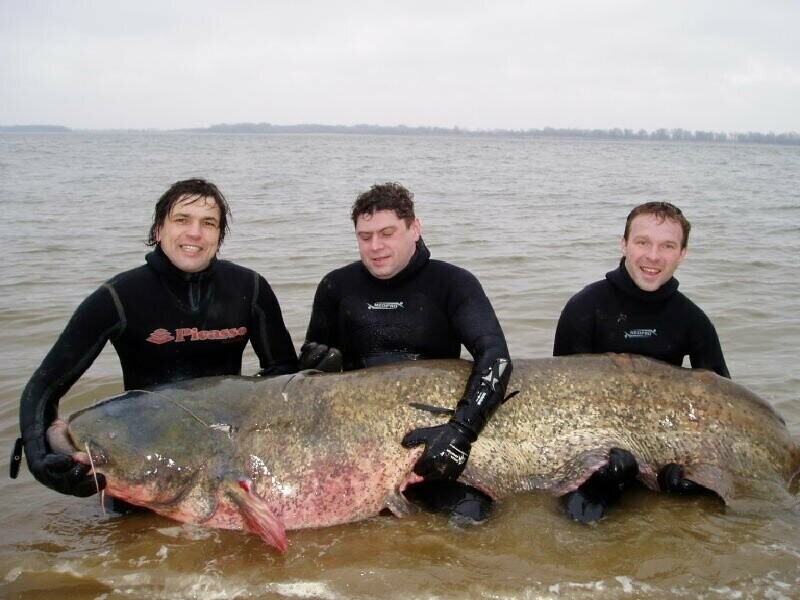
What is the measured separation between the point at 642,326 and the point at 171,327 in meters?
3.02

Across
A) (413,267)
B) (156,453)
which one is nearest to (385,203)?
(413,267)

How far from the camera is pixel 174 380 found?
4.48m

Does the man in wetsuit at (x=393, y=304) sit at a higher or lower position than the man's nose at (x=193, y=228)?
lower

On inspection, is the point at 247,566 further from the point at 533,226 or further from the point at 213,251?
the point at 533,226

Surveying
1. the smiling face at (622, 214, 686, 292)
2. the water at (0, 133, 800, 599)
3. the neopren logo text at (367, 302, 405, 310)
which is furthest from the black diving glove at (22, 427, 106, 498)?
the smiling face at (622, 214, 686, 292)

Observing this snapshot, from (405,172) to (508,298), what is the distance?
Result: 26705mm

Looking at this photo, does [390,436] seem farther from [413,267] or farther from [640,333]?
[640,333]

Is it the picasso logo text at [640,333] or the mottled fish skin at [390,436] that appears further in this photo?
the picasso logo text at [640,333]

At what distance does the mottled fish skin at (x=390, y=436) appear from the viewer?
12.2 ft

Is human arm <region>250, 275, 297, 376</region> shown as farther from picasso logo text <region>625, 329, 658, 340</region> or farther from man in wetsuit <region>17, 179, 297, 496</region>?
picasso logo text <region>625, 329, 658, 340</region>

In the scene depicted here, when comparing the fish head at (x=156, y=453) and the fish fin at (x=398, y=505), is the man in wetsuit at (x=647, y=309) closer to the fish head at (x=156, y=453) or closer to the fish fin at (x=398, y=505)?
the fish fin at (x=398, y=505)

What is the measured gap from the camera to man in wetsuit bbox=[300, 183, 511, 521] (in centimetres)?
447

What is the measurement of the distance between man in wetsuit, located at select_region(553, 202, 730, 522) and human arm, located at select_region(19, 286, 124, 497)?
2927 millimetres

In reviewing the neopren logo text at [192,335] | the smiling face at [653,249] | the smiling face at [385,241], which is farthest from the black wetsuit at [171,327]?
the smiling face at [653,249]
